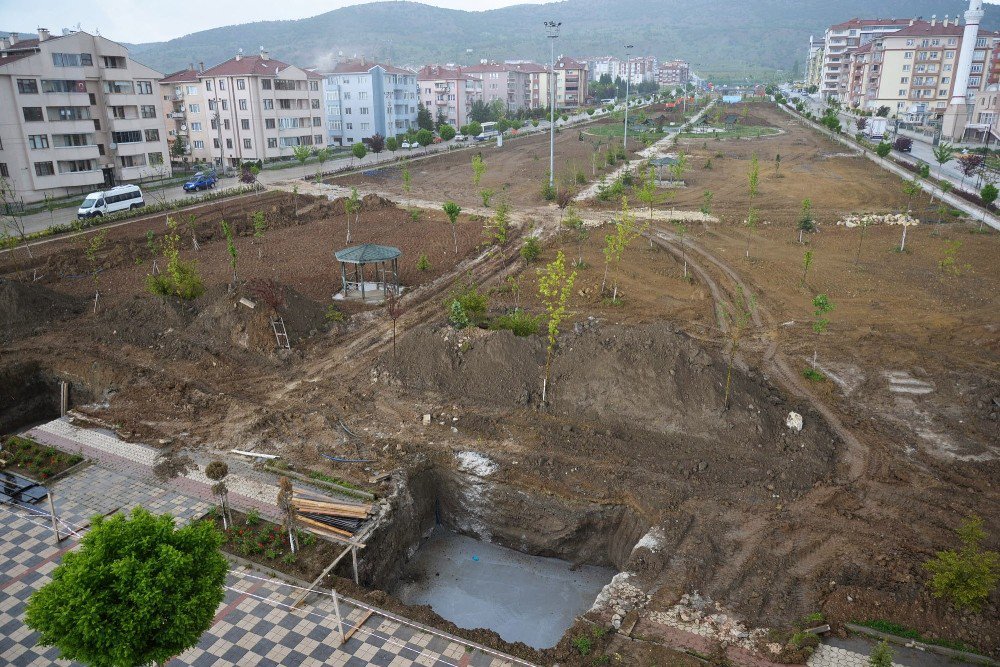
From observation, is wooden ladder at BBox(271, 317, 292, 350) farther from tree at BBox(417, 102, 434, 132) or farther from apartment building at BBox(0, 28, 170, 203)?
tree at BBox(417, 102, 434, 132)

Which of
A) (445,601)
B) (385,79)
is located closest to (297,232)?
(445,601)

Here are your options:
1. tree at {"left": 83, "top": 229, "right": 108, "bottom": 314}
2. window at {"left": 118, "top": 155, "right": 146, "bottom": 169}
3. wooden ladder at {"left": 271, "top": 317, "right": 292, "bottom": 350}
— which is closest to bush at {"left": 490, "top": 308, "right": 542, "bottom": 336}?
wooden ladder at {"left": 271, "top": 317, "right": 292, "bottom": 350}

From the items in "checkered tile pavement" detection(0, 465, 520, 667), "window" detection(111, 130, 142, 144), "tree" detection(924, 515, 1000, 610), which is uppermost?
"window" detection(111, 130, 142, 144)

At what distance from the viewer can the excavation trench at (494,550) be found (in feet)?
38.9

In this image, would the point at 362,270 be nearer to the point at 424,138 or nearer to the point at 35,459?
the point at 35,459

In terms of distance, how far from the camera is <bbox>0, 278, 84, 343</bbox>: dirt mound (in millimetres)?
20500

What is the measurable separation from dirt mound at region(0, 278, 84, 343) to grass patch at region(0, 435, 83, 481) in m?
7.28

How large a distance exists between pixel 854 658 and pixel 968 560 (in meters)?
2.50

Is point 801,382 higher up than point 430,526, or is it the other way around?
point 801,382

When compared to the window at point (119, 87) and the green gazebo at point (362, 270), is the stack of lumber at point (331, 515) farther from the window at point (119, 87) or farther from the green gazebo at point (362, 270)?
the window at point (119, 87)

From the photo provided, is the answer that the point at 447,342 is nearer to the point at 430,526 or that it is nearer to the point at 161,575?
the point at 430,526

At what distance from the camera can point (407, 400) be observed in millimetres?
16641

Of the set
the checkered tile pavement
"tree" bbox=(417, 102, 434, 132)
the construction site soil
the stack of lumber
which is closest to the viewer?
the checkered tile pavement

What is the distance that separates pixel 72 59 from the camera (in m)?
43.6
